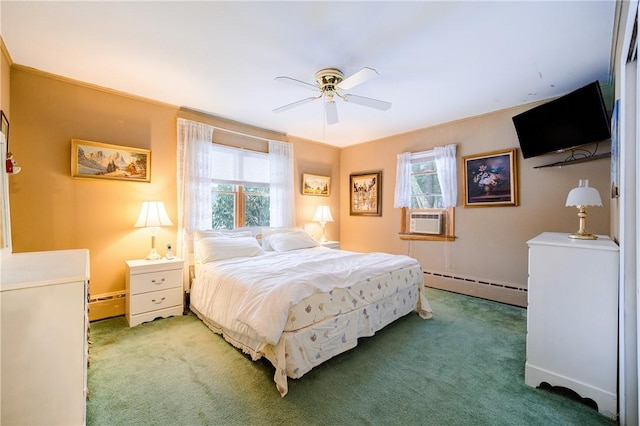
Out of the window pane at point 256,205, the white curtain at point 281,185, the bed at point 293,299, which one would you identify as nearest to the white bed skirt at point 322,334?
the bed at point 293,299

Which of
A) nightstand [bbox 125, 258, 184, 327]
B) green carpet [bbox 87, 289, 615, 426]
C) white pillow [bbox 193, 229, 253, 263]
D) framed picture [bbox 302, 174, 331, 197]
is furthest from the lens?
framed picture [bbox 302, 174, 331, 197]

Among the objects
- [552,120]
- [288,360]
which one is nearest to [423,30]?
[552,120]

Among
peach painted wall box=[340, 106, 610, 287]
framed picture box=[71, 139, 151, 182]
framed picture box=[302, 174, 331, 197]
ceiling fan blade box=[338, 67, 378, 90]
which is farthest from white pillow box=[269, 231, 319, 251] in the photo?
ceiling fan blade box=[338, 67, 378, 90]

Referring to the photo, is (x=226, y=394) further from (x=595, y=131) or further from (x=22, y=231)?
(x=595, y=131)

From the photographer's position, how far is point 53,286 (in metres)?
1.21

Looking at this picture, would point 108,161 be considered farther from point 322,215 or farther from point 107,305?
point 322,215

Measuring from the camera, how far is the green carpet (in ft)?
5.30

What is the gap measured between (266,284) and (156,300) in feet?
5.42

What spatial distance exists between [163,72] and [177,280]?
2.26m

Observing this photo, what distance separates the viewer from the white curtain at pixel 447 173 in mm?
4016

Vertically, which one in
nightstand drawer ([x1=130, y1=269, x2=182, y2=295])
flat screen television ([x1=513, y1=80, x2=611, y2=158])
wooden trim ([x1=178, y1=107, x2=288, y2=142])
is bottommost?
nightstand drawer ([x1=130, y1=269, x2=182, y2=295])

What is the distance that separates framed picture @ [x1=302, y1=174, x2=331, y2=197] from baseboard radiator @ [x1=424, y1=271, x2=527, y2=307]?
7.89ft

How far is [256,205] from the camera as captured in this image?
171 inches

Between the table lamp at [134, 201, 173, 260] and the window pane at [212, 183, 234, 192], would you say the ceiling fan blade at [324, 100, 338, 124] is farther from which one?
the table lamp at [134, 201, 173, 260]
